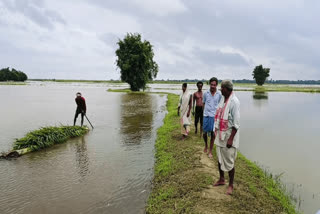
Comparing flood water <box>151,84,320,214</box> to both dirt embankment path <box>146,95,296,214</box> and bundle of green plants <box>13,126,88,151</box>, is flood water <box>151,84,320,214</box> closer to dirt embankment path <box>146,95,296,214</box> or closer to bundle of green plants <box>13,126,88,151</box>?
dirt embankment path <box>146,95,296,214</box>

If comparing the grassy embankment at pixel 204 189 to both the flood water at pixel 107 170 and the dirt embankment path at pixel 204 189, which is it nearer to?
the dirt embankment path at pixel 204 189

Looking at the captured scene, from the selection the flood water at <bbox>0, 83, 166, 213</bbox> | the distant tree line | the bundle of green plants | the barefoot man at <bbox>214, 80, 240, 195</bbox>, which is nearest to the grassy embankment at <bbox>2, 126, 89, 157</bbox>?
the bundle of green plants

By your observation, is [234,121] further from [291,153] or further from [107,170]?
[291,153]

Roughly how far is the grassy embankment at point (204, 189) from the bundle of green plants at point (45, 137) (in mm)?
4567

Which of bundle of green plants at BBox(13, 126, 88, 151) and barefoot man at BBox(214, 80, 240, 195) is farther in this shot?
bundle of green plants at BBox(13, 126, 88, 151)

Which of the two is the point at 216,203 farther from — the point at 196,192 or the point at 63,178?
the point at 63,178

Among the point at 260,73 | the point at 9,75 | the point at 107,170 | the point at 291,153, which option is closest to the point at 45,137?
the point at 107,170

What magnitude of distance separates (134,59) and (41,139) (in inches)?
1364

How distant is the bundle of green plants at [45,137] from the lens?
24.9 ft

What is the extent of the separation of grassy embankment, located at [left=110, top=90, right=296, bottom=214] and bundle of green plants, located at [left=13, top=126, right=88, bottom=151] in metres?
4.57

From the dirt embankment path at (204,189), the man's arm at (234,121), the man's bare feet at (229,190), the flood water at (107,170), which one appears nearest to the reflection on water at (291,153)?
the flood water at (107,170)

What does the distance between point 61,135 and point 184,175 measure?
238 inches

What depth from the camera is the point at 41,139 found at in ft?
26.3

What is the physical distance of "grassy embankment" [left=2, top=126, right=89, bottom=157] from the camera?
7.39 meters
